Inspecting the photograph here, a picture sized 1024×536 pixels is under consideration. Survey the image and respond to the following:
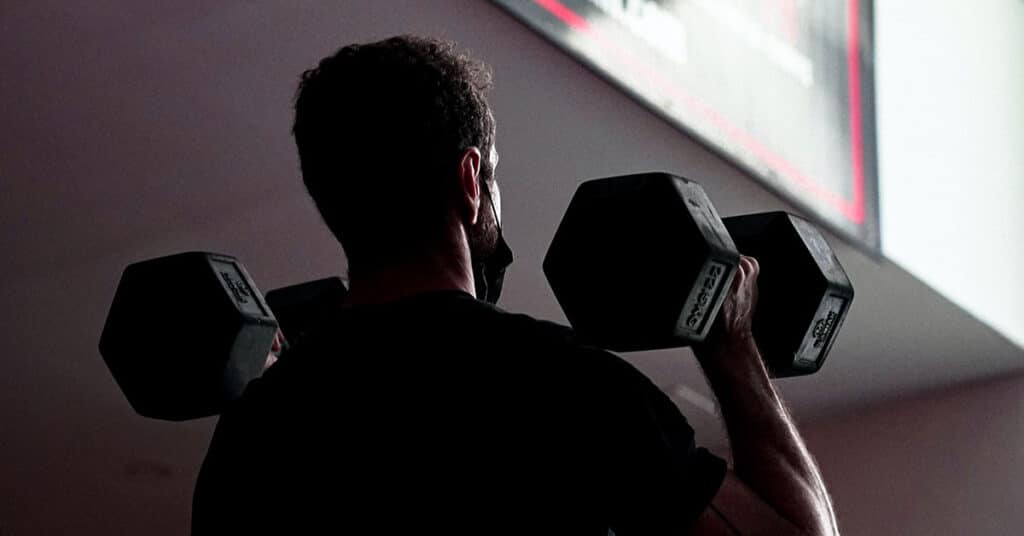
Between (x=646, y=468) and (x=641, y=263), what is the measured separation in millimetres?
→ 181

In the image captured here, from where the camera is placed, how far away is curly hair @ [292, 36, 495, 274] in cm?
83

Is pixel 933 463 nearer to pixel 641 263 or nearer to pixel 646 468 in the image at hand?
pixel 641 263

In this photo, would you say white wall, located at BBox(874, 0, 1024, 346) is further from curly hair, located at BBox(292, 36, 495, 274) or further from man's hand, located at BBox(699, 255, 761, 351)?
curly hair, located at BBox(292, 36, 495, 274)

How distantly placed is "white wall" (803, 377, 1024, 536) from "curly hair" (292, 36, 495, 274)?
103 inches

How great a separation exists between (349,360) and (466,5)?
3.69 feet

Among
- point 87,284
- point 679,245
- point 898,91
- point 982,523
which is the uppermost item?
point 679,245

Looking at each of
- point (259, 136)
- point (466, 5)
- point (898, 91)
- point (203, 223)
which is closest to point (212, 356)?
point (466, 5)

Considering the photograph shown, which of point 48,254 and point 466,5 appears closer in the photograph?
point 466,5

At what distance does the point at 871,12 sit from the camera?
245cm

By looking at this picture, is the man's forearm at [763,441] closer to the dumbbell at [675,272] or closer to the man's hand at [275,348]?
the dumbbell at [675,272]

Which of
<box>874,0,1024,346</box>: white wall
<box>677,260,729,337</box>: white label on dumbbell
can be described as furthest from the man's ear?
<box>874,0,1024,346</box>: white wall

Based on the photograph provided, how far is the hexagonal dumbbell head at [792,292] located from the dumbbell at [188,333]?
0.28 metres

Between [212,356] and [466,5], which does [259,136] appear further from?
[212,356]

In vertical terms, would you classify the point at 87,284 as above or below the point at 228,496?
below
